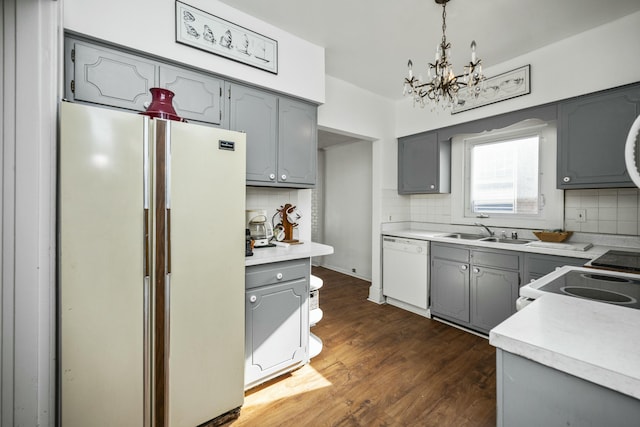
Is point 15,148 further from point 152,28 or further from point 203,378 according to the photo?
point 203,378

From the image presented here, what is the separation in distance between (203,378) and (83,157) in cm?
125

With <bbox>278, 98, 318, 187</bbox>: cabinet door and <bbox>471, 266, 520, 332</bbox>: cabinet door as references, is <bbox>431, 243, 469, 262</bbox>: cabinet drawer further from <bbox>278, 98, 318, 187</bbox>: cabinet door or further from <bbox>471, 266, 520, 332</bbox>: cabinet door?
<bbox>278, 98, 318, 187</bbox>: cabinet door

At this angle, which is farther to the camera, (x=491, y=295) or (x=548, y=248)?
(x=491, y=295)

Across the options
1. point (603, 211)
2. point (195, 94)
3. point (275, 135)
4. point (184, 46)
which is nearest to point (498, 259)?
point (603, 211)

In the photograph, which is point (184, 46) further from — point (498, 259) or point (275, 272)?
point (498, 259)

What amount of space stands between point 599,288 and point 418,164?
2598 millimetres

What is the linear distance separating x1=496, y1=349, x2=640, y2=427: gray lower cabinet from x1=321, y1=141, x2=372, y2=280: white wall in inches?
154

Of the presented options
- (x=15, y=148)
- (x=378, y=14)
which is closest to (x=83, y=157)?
(x=15, y=148)

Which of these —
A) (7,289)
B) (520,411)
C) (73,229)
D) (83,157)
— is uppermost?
(83,157)

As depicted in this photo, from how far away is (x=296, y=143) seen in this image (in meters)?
2.38

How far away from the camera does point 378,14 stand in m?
2.10

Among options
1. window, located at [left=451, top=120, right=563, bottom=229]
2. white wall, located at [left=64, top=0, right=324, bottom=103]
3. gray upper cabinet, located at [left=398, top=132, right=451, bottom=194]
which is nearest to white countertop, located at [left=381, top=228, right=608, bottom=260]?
window, located at [left=451, top=120, right=563, bottom=229]

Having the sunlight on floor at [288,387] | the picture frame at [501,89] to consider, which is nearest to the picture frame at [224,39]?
the picture frame at [501,89]

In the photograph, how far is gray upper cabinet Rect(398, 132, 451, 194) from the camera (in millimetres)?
3365
